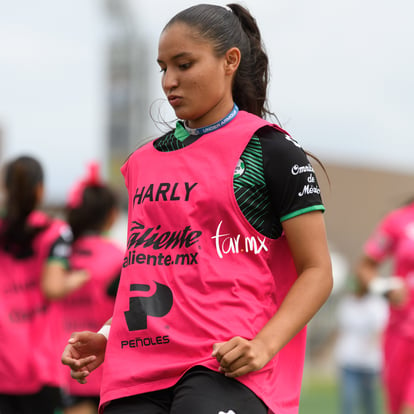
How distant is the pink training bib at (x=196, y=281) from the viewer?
2768 millimetres

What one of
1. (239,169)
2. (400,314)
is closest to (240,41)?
(239,169)

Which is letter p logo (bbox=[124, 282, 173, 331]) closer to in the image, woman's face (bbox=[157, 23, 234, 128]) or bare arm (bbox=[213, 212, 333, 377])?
bare arm (bbox=[213, 212, 333, 377])

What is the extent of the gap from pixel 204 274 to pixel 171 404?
0.37m

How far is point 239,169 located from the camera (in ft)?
9.48

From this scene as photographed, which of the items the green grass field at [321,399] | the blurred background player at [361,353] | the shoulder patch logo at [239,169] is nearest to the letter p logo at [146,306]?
the shoulder patch logo at [239,169]

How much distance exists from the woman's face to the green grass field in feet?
35.6

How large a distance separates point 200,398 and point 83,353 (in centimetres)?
52

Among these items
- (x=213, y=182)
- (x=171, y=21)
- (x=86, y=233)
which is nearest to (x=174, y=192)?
(x=213, y=182)

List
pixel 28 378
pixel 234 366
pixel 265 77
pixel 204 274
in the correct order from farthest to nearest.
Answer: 1. pixel 28 378
2. pixel 265 77
3. pixel 204 274
4. pixel 234 366

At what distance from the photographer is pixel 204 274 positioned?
9.16 feet

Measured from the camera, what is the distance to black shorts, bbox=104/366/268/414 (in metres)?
2.67

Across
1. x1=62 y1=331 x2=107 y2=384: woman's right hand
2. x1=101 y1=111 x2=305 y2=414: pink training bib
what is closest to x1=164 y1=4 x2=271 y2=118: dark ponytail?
x1=101 y1=111 x2=305 y2=414: pink training bib

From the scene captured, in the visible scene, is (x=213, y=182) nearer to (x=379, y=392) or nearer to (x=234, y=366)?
(x=234, y=366)

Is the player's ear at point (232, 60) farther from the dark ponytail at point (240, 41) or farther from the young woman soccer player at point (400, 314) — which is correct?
the young woman soccer player at point (400, 314)
